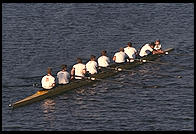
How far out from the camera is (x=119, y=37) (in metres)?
66.2

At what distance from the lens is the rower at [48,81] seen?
49156mm

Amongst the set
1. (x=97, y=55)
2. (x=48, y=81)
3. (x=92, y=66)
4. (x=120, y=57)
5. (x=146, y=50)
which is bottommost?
(x=48, y=81)

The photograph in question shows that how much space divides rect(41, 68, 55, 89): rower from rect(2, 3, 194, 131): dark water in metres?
0.89

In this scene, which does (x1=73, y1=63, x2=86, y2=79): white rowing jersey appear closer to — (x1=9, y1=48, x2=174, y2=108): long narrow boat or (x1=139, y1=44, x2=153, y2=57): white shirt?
(x1=9, y1=48, x2=174, y2=108): long narrow boat

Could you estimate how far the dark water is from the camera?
46.1 metres

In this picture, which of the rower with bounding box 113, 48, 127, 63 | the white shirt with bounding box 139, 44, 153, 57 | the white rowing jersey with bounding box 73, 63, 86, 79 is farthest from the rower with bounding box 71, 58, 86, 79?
the white shirt with bounding box 139, 44, 153, 57

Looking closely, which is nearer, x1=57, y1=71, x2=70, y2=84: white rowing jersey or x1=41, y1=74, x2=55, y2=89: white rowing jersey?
x1=41, y1=74, x2=55, y2=89: white rowing jersey

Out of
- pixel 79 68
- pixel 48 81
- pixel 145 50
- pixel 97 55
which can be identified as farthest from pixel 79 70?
pixel 97 55

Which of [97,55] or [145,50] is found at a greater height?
[145,50]

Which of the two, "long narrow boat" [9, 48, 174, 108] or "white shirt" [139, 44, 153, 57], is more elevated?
"white shirt" [139, 44, 153, 57]

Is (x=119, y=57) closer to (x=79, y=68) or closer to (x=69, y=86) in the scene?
(x=79, y=68)

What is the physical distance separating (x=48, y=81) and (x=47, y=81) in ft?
0.23

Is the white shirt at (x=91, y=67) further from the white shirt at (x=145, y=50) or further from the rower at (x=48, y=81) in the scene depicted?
the white shirt at (x=145, y=50)

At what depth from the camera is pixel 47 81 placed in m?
49.2
